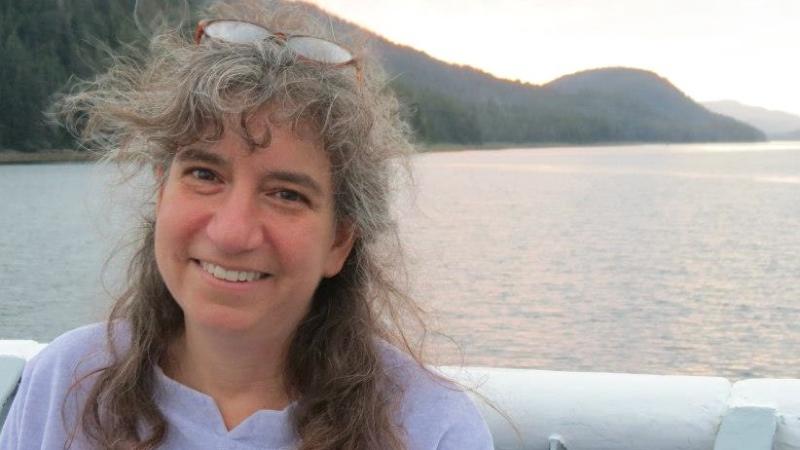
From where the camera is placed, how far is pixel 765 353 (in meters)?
11.5

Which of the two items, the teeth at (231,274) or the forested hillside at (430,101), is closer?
the teeth at (231,274)

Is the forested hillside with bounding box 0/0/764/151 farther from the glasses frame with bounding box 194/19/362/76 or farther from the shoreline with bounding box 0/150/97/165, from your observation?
the glasses frame with bounding box 194/19/362/76

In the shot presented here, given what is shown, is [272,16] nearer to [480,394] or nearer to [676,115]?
[480,394]

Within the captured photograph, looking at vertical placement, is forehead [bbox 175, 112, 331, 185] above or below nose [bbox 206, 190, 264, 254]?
above

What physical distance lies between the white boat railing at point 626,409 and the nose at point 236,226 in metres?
0.65

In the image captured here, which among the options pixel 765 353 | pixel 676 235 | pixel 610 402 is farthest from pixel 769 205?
pixel 610 402

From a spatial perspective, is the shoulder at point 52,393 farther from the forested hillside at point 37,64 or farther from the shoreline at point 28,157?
the shoreline at point 28,157

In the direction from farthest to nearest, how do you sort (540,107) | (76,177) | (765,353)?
(540,107) < (76,177) < (765,353)

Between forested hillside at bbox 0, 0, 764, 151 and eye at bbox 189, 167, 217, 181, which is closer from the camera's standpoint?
eye at bbox 189, 167, 217, 181

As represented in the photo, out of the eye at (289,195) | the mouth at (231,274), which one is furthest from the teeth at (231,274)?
the eye at (289,195)

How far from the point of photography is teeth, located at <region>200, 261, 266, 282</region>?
1256 millimetres

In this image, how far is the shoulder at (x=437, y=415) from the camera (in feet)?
4.37

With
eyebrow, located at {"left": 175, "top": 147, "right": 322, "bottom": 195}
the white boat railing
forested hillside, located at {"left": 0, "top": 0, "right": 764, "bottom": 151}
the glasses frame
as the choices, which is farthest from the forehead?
forested hillside, located at {"left": 0, "top": 0, "right": 764, "bottom": 151}

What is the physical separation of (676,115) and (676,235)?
1106 inches
